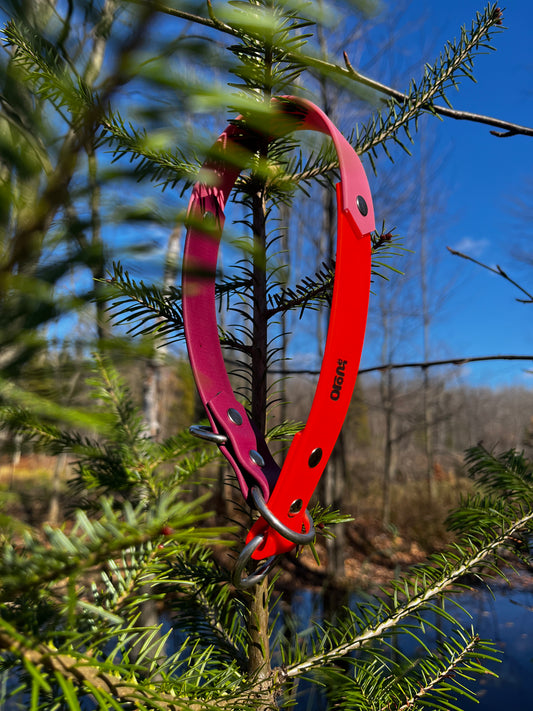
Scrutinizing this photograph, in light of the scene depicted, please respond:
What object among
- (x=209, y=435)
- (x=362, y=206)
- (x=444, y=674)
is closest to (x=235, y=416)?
(x=209, y=435)

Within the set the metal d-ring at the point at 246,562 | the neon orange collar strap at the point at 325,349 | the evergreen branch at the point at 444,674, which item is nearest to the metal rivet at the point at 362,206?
the neon orange collar strap at the point at 325,349

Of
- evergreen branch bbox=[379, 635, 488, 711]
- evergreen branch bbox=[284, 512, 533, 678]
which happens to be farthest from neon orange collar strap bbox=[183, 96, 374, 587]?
evergreen branch bbox=[379, 635, 488, 711]

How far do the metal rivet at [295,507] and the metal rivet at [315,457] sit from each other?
46 millimetres

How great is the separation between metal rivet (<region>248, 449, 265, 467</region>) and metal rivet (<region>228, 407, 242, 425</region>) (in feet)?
0.14

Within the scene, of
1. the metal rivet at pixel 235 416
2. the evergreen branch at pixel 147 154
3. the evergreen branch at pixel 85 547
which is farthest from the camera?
the metal rivet at pixel 235 416

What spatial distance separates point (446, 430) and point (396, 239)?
20178 mm

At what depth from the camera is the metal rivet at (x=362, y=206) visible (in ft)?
1.76

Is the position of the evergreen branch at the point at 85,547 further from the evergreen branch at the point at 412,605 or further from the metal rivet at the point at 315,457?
the evergreen branch at the point at 412,605

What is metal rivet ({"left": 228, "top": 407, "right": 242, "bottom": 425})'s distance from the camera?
1.99ft

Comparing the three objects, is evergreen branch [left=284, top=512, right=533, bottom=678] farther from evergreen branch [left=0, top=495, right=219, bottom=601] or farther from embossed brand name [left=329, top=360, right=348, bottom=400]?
evergreen branch [left=0, top=495, right=219, bottom=601]

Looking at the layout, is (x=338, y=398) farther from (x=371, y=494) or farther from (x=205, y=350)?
(x=371, y=494)

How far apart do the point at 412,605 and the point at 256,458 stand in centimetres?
28

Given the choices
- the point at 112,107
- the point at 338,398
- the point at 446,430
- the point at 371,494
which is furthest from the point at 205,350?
the point at 446,430

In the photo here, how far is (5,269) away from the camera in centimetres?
30
